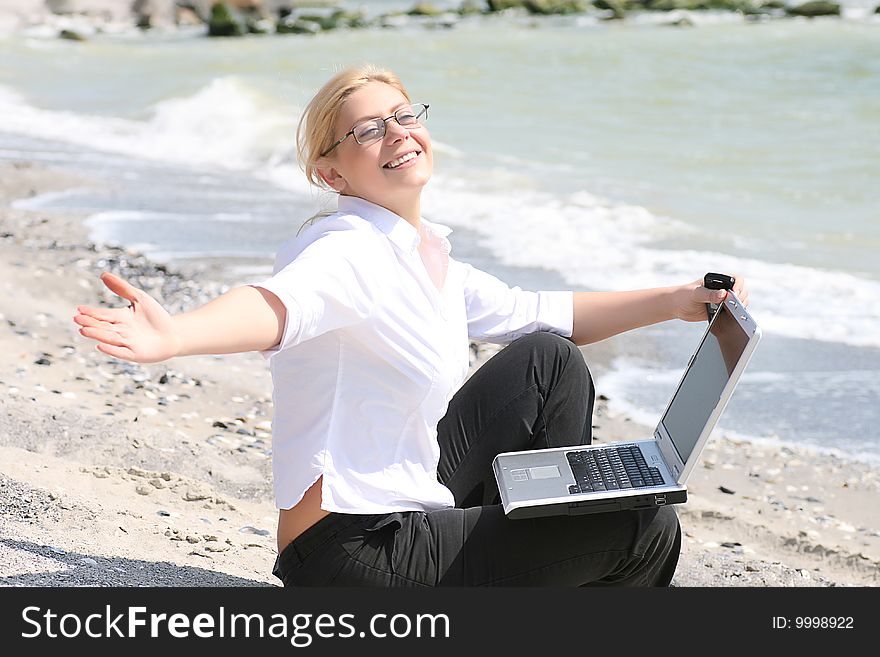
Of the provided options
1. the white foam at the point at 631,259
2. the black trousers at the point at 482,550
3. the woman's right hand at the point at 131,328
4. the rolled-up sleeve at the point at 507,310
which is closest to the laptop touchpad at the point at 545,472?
the black trousers at the point at 482,550

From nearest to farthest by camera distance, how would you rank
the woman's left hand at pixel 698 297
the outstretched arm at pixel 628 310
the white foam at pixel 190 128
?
the woman's left hand at pixel 698 297
the outstretched arm at pixel 628 310
the white foam at pixel 190 128

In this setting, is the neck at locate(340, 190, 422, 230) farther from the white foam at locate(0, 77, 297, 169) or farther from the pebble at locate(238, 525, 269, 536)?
the white foam at locate(0, 77, 297, 169)

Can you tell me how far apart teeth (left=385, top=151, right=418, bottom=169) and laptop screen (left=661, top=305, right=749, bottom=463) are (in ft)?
2.98

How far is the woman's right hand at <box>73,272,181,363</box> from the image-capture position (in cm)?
202

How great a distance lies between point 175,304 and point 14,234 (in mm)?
1996

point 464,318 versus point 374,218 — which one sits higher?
point 374,218

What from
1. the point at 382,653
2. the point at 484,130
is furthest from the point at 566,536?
the point at 484,130

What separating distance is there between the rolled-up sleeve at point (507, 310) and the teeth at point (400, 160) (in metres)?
0.47

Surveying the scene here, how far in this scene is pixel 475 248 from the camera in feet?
29.6

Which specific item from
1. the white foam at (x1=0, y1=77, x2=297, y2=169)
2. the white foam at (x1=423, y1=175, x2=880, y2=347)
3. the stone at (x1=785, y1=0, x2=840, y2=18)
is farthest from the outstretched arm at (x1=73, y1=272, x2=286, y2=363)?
the stone at (x1=785, y1=0, x2=840, y2=18)

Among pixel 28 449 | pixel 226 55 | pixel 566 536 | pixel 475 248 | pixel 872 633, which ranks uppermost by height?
pixel 566 536

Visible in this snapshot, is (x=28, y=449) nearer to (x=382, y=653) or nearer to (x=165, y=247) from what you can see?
(x=382, y=653)

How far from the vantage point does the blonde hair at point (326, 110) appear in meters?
2.80

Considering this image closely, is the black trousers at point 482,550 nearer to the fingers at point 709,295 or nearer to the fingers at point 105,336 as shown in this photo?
the fingers at point 709,295
